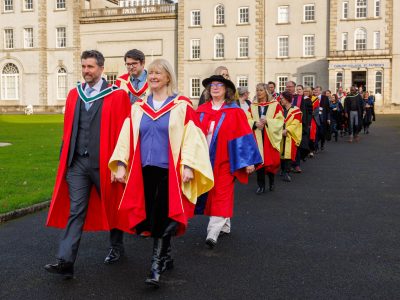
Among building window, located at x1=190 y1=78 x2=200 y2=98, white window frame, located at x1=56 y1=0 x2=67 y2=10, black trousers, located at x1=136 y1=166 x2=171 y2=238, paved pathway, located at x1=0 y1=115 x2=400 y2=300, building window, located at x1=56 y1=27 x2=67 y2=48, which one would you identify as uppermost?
white window frame, located at x1=56 y1=0 x2=67 y2=10

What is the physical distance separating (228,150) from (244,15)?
1887 inches

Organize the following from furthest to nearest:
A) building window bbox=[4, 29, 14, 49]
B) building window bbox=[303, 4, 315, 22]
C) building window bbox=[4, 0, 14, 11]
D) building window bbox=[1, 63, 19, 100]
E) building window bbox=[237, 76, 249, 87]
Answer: building window bbox=[4, 29, 14, 49] → building window bbox=[4, 0, 14, 11] → building window bbox=[1, 63, 19, 100] → building window bbox=[237, 76, 249, 87] → building window bbox=[303, 4, 315, 22]

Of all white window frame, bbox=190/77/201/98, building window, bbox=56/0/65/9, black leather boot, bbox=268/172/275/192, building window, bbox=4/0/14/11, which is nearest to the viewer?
black leather boot, bbox=268/172/275/192

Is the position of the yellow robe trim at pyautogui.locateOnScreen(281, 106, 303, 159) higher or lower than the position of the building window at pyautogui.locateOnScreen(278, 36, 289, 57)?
lower

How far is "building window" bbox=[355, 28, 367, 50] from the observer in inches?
1936

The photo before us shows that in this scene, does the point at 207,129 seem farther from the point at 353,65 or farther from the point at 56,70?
the point at 56,70

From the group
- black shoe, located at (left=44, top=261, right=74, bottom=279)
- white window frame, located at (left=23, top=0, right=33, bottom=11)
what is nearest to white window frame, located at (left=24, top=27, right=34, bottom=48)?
white window frame, located at (left=23, top=0, right=33, bottom=11)

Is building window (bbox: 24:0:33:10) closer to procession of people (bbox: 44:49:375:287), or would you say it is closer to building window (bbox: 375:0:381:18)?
building window (bbox: 375:0:381:18)

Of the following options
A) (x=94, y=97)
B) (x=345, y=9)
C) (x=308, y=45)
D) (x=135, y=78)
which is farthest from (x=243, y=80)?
(x=94, y=97)

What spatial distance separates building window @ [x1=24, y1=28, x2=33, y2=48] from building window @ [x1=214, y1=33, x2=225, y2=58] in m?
22.4

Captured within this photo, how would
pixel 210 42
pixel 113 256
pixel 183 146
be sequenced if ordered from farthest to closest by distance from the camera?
pixel 210 42
pixel 113 256
pixel 183 146

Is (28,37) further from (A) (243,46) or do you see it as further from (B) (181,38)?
(A) (243,46)

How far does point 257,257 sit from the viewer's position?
5.89 m

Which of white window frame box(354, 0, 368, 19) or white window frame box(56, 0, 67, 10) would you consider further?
white window frame box(56, 0, 67, 10)
